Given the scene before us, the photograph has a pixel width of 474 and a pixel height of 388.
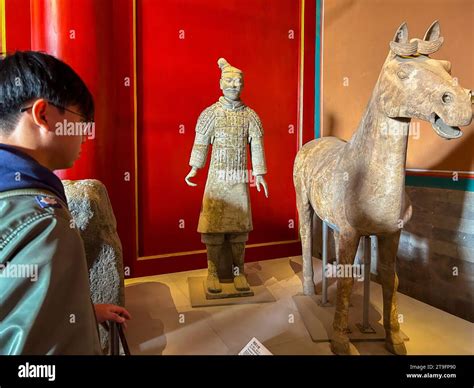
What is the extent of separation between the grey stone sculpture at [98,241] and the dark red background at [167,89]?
1.17 m

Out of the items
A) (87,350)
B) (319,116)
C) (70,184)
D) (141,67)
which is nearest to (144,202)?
(141,67)

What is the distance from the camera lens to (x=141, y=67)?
359 centimetres

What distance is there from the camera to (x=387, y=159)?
6.14ft

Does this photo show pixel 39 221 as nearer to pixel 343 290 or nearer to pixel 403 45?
pixel 403 45

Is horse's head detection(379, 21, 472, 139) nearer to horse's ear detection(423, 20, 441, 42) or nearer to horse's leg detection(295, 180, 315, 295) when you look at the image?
horse's ear detection(423, 20, 441, 42)

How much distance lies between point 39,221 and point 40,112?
298mm

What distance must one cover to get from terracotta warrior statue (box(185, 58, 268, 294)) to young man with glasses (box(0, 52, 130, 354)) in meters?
2.03

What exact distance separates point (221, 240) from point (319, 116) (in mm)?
2057

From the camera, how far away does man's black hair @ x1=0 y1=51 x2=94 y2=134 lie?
0.87 meters

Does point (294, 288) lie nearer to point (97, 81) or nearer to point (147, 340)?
point (147, 340)

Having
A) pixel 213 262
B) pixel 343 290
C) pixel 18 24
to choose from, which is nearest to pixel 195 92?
pixel 18 24

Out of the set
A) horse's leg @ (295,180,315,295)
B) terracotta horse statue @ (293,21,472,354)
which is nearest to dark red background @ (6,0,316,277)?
horse's leg @ (295,180,315,295)

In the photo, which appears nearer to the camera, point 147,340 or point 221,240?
point 147,340
